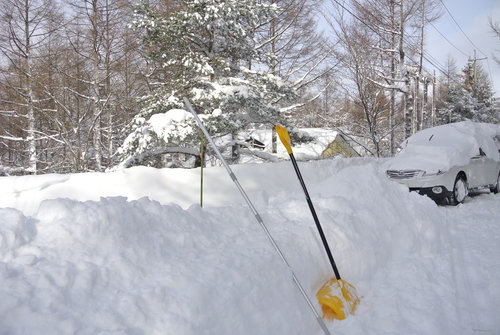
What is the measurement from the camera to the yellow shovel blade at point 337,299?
299cm

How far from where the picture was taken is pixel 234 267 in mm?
2570

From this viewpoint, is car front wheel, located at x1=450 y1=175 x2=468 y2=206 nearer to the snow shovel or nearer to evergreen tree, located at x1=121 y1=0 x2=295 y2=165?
evergreen tree, located at x1=121 y1=0 x2=295 y2=165

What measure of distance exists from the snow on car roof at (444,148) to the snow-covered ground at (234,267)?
3.55 m

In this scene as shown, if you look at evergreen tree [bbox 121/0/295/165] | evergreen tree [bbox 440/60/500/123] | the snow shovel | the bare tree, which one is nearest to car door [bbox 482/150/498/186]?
evergreen tree [bbox 121/0/295/165]

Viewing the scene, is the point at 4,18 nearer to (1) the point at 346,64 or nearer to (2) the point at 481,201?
(1) the point at 346,64

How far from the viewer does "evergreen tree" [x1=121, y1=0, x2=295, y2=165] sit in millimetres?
9223

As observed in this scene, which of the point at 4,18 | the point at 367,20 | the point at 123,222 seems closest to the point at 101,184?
the point at 123,222

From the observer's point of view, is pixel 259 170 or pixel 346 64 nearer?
pixel 259 170

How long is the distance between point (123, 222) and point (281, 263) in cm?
131

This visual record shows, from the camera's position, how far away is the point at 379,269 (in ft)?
13.3

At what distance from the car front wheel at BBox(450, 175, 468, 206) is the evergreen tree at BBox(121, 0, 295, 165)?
204 inches

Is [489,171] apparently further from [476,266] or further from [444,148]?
[476,266]

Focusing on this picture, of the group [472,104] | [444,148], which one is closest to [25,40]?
[444,148]

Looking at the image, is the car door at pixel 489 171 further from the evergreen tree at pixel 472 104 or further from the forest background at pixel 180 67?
the evergreen tree at pixel 472 104
